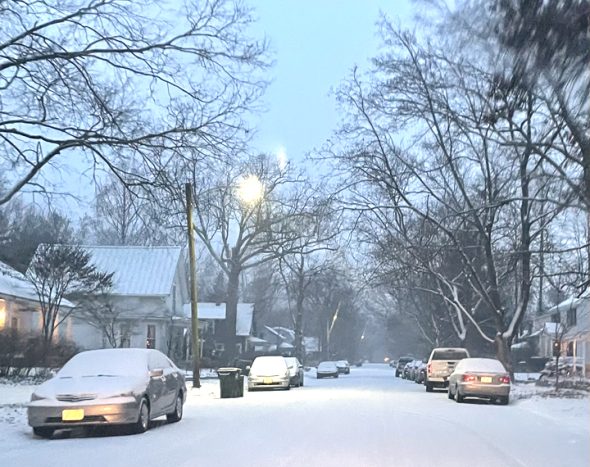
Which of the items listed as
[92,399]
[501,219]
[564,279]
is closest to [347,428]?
[92,399]

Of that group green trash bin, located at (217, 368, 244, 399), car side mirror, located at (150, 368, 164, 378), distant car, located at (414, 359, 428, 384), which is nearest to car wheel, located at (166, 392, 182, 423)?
car side mirror, located at (150, 368, 164, 378)

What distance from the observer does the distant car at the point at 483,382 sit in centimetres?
2444

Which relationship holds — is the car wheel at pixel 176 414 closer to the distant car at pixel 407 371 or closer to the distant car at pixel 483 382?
the distant car at pixel 483 382

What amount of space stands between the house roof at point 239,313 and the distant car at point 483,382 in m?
40.7

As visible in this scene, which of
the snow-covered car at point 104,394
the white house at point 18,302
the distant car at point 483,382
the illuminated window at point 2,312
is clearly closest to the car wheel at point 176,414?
the snow-covered car at point 104,394

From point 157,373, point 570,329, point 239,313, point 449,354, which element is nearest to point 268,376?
point 449,354

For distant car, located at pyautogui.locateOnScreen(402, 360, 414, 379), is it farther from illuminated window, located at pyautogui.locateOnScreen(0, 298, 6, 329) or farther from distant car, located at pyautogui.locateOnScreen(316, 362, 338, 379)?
illuminated window, located at pyautogui.locateOnScreen(0, 298, 6, 329)

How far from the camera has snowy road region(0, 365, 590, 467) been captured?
1116cm

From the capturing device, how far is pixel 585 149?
1397 centimetres

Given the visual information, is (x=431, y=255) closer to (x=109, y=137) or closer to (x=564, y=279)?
(x=564, y=279)

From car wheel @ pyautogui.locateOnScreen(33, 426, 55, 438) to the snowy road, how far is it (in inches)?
9.0

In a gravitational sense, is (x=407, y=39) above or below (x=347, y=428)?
above

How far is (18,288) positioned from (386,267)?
1841cm

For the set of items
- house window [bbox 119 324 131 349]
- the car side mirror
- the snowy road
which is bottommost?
the snowy road
